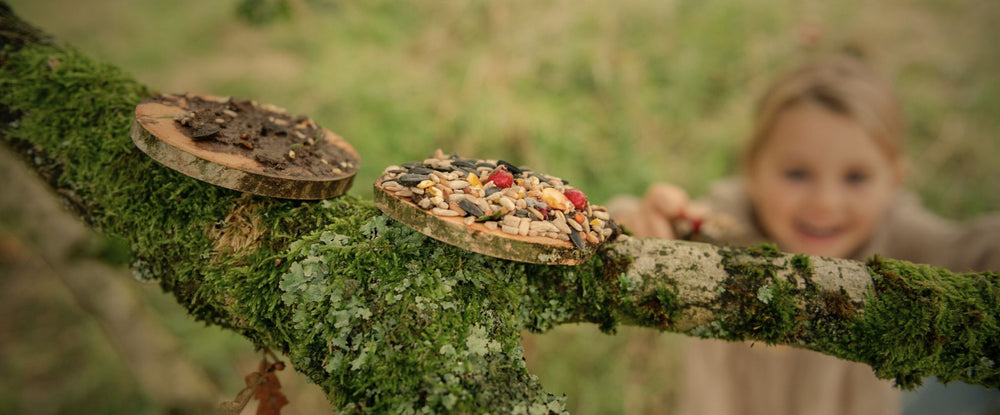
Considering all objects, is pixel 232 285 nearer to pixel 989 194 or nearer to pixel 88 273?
pixel 88 273

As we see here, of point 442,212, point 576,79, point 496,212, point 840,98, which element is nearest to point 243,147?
point 442,212

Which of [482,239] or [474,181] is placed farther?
[474,181]

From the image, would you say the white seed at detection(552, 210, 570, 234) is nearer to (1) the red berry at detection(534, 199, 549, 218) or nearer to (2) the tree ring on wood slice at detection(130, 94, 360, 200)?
(1) the red berry at detection(534, 199, 549, 218)

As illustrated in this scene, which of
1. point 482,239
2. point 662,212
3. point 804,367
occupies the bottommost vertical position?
point 482,239

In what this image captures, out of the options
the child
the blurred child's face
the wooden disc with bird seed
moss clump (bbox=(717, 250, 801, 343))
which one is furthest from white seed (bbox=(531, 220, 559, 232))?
the blurred child's face

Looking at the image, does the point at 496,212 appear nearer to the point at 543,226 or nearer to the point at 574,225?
the point at 543,226

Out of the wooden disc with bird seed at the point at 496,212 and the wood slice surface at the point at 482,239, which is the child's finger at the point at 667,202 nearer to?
the wooden disc with bird seed at the point at 496,212
